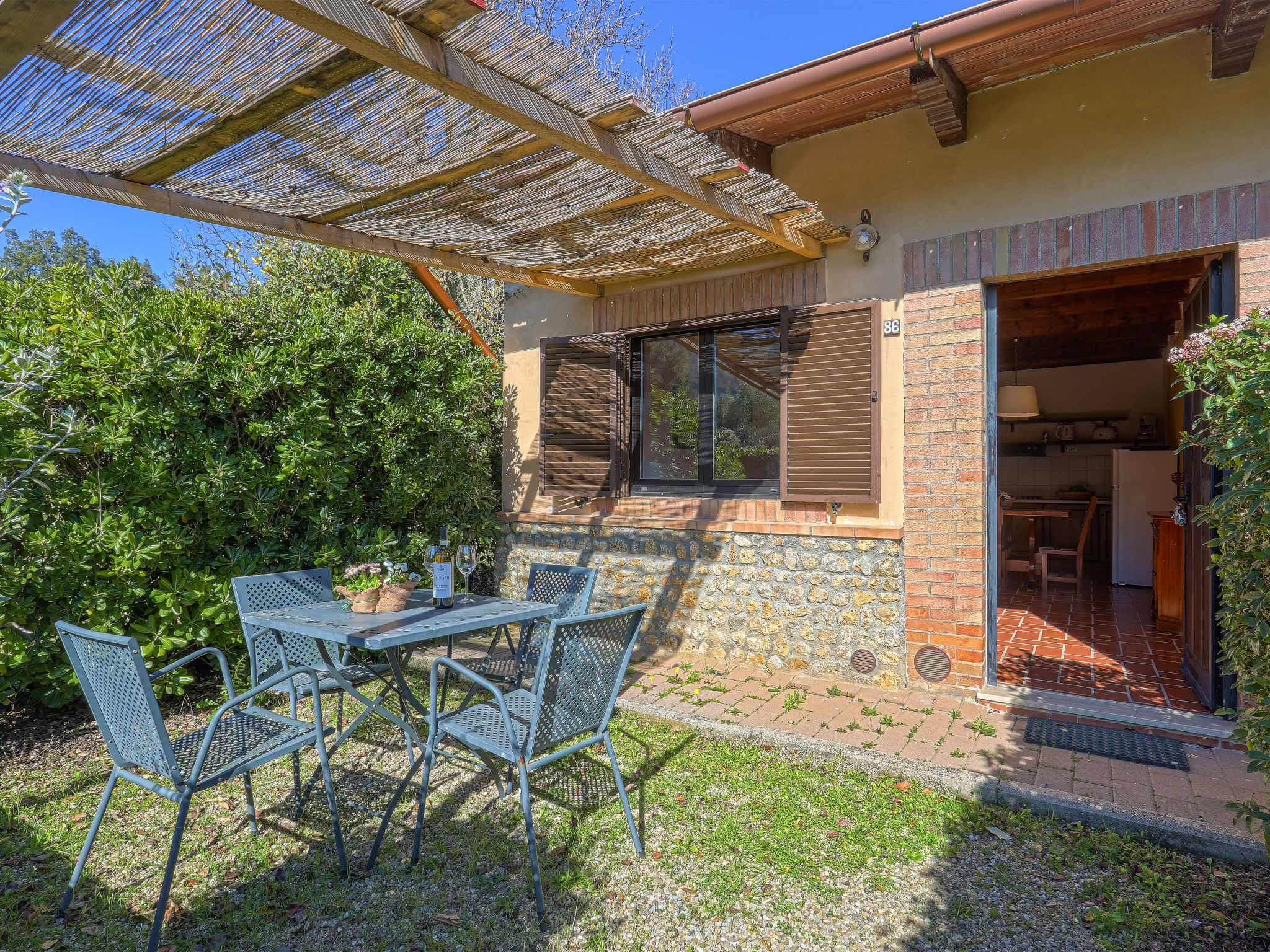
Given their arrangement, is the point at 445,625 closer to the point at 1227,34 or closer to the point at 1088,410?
the point at 1227,34

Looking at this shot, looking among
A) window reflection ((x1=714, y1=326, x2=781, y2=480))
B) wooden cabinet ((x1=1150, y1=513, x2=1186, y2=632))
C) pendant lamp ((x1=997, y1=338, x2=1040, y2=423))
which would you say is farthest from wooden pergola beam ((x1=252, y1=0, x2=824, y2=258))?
pendant lamp ((x1=997, y1=338, x2=1040, y2=423))

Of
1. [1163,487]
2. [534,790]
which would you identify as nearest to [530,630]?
[534,790]

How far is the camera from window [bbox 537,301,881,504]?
14.4ft

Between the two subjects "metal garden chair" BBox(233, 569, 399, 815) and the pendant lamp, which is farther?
the pendant lamp

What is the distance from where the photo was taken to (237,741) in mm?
2484

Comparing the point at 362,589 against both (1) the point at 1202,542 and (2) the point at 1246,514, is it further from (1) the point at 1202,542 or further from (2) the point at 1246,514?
(1) the point at 1202,542

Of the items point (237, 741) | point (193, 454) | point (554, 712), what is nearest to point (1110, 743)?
point (554, 712)

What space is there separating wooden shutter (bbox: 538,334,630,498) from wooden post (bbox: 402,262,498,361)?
587mm

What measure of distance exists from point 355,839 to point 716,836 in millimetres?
1360

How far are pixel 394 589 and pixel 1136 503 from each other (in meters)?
7.95

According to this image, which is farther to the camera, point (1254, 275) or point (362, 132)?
point (1254, 275)

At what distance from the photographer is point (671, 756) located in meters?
3.36

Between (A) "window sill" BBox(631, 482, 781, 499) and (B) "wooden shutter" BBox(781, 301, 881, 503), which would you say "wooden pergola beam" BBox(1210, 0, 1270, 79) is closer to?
(B) "wooden shutter" BBox(781, 301, 881, 503)

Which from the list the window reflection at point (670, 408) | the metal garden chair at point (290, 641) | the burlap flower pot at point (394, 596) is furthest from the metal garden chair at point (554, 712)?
the window reflection at point (670, 408)
